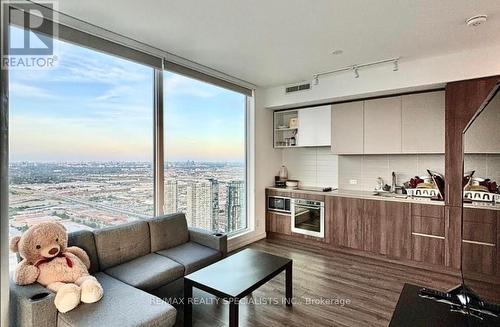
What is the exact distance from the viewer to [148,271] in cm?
230

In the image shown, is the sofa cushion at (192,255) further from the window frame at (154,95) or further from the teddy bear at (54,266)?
the teddy bear at (54,266)

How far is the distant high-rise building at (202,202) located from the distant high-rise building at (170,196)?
0.22 meters

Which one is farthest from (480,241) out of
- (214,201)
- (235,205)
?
A: (235,205)

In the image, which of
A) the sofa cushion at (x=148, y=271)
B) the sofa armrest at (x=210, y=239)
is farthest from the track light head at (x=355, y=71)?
the sofa cushion at (x=148, y=271)

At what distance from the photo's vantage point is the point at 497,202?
1.13 m

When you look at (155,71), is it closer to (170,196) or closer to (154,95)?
(154,95)

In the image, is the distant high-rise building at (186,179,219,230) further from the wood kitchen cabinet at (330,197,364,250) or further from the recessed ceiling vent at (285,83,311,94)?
the recessed ceiling vent at (285,83,311,94)

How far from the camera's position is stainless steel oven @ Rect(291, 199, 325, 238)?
4.16 m

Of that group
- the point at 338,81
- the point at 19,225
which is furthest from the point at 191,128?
the point at 338,81

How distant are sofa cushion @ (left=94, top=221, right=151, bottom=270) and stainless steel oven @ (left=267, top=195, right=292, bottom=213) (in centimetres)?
247

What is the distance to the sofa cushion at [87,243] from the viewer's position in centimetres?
224

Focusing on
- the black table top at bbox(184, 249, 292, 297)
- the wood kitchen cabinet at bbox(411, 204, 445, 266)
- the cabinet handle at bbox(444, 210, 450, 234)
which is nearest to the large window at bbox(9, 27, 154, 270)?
the black table top at bbox(184, 249, 292, 297)

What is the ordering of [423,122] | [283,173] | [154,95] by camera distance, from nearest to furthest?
[154,95]
[423,122]
[283,173]

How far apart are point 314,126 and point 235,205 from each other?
6.22 feet
